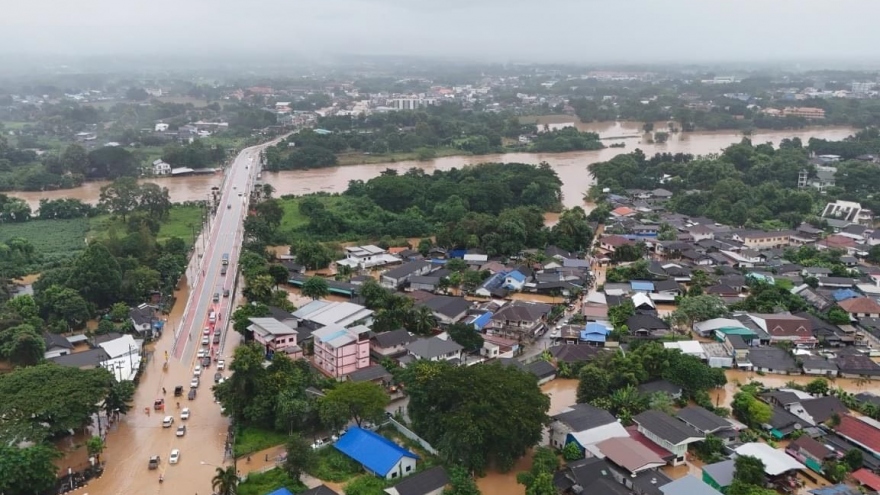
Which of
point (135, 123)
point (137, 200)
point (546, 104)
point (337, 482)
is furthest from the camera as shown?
point (546, 104)

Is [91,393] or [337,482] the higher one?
[91,393]

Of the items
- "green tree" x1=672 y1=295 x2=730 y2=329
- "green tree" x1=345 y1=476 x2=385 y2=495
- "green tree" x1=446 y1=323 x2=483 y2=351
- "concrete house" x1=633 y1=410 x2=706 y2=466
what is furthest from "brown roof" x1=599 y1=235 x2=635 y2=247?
"green tree" x1=345 y1=476 x2=385 y2=495

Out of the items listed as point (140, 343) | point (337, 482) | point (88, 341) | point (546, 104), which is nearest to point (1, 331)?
point (88, 341)

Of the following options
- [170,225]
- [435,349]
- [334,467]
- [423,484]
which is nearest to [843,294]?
[435,349]

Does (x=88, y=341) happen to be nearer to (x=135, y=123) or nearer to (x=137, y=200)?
(x=137, y=200)

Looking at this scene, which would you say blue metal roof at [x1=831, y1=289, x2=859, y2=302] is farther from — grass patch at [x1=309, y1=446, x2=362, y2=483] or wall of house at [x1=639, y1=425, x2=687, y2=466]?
grass patch at [x1=309, y1=446, x2=362, y2=483]

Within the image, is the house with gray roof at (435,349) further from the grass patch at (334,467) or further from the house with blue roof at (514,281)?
the house with blue roof at (514,281)
